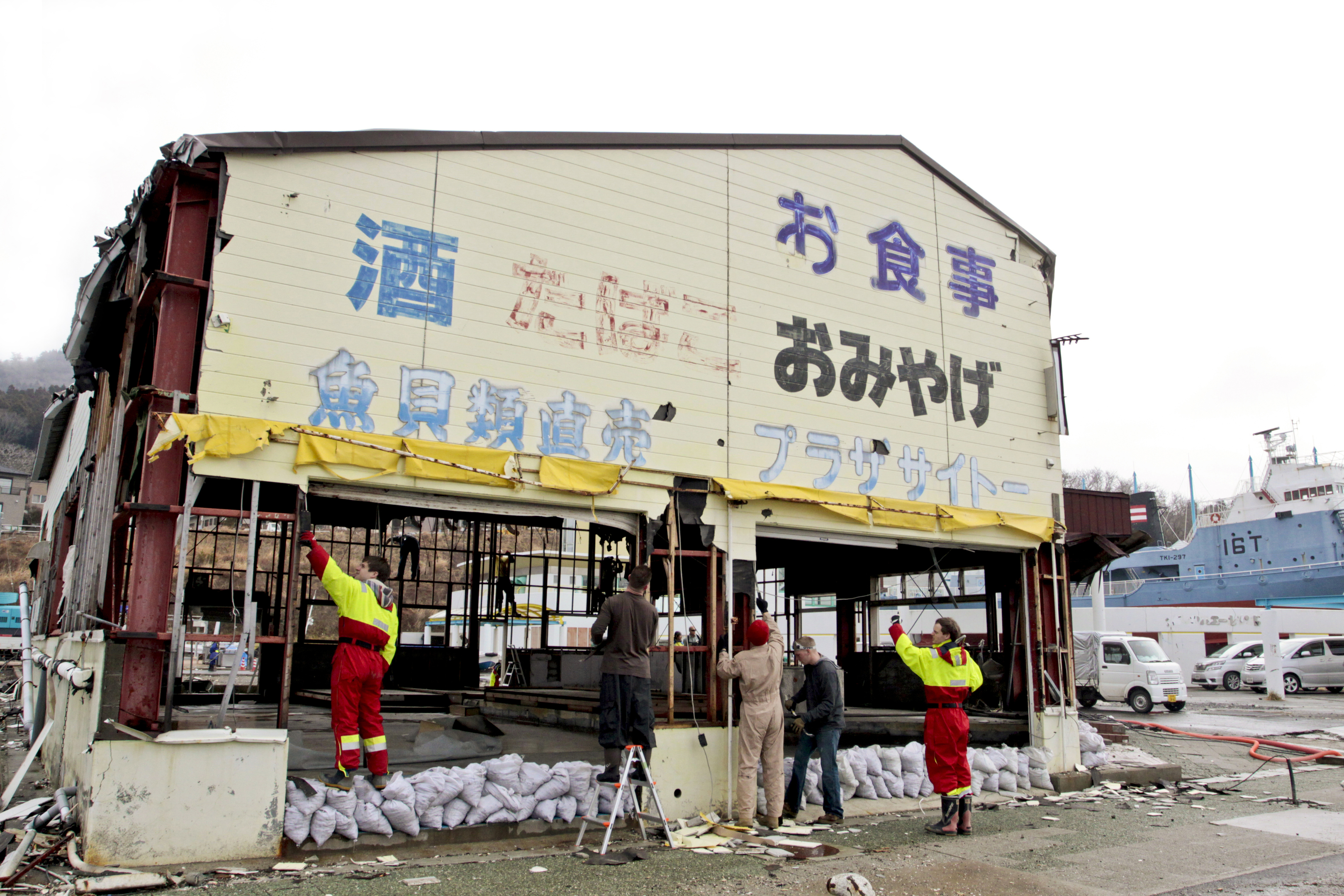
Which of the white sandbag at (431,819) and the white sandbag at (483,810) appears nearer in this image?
the white sandbag at (431,819)

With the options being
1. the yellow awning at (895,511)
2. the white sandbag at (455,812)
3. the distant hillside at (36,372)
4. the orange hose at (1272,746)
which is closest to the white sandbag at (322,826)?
the white sandbag at (455,812)

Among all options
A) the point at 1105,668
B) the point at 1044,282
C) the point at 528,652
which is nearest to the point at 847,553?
the point at 1044,282

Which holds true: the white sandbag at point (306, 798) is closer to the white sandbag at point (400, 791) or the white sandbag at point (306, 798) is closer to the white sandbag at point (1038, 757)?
the white sandbag at point (400, 791)

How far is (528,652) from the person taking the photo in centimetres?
1747

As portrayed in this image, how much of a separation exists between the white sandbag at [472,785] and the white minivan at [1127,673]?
18.1 meters

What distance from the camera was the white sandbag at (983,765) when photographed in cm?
1006

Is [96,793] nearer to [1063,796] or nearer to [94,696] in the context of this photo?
[94,696]

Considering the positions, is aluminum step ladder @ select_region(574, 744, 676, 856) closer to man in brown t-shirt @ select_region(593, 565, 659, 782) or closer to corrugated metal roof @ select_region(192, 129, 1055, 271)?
man in brown t-shirt @ select_region(593, 565, 659, 782)

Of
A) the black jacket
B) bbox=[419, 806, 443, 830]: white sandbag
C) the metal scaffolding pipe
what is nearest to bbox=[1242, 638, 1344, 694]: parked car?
the black jacket

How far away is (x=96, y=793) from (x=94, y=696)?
3.75ft

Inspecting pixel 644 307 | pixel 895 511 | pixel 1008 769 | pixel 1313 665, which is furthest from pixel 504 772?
A: pixel 1313 665

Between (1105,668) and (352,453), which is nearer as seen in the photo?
(352,453)

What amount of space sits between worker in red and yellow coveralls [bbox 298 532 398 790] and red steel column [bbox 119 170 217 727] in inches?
39.8

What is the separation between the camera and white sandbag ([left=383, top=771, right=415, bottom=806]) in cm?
676
